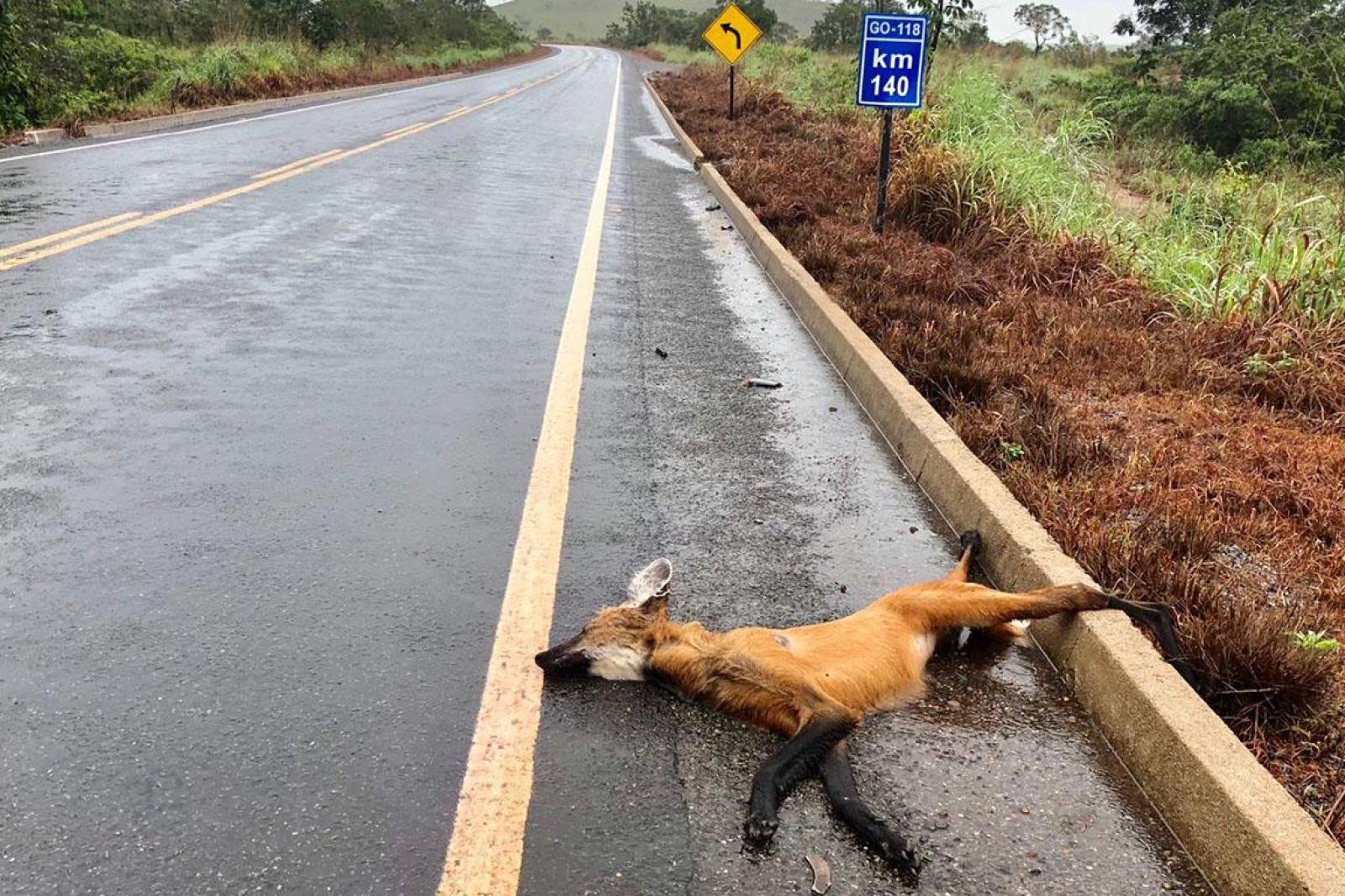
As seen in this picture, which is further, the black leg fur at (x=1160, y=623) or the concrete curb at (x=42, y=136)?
the concrete curb at (x=42, y=136)

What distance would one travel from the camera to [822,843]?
2729mm

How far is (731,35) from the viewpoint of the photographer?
23188 mm

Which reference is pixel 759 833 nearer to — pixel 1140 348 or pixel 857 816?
pixel 857 816

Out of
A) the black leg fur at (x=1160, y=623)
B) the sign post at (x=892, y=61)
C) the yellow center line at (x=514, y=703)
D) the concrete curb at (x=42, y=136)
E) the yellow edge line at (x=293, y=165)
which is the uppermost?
the sign post at (x=892, y=61)

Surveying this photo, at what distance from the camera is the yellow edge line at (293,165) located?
13875 millimetres

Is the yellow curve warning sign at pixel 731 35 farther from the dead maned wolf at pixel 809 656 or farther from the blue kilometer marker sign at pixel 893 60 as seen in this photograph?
the dead maned wolf at pixel 809 656

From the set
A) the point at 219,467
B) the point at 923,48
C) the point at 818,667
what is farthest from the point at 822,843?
the point at 923,48

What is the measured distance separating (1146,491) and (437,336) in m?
4.57

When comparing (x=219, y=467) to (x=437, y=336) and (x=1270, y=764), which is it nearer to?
(x=437, y=336)

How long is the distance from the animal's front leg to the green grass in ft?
18.6

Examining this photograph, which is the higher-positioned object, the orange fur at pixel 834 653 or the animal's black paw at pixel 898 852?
the orange fur at pixel 834 653

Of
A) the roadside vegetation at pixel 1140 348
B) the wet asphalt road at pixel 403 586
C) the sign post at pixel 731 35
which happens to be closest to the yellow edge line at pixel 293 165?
the wet asphalt road at pixel 403 586

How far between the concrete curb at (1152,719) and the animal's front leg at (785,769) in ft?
2.87

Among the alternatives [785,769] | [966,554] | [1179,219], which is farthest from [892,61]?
[785,769]
